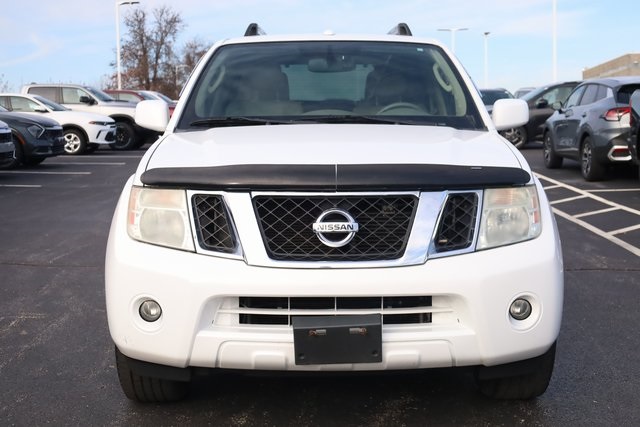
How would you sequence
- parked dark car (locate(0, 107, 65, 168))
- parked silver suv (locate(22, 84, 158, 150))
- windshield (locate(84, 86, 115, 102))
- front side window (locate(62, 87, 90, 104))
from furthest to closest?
windshield (locate(84, 86, 115, 102)) → front side window (locate(62, 87, 90, 104)) → parked silver suv (locate(22, 84, 158, 150)) → parked dark car (locate(0, 107, 65, 168))

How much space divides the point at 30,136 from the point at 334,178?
42.5 feet

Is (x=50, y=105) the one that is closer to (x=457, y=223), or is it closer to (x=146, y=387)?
(x=146, y=387)

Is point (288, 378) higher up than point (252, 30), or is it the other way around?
point (252, 30)

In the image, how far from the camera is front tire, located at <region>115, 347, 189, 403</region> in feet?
10.7

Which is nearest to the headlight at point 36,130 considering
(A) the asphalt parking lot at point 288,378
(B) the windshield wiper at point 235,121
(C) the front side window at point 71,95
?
(C) the front side window at point 71,95

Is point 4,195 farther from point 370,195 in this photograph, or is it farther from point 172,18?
point 172,18

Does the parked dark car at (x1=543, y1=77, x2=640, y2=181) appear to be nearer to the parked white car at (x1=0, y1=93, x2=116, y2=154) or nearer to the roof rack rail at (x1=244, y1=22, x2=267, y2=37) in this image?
the roof rack rail at (x1=244, y1=22, x2=267, y2=37)

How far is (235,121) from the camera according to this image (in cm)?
398

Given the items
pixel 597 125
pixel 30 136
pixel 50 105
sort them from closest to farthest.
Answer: pixel 597 125 < pixel 30 136 < pixel 50 105

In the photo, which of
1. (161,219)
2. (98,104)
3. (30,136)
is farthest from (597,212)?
(98,104)

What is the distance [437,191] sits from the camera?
9.61 feet

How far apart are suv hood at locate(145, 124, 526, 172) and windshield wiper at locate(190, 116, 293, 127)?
0.14 m

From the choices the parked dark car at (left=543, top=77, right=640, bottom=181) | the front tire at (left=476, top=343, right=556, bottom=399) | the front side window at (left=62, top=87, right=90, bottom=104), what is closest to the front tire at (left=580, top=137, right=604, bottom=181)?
the parked dark car at (left=543, top=77, right=640, bottom=181)

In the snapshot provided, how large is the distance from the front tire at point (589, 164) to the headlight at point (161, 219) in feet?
32.5
